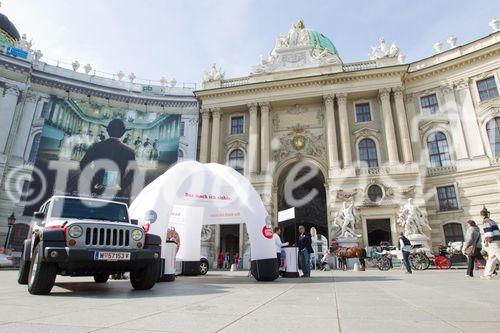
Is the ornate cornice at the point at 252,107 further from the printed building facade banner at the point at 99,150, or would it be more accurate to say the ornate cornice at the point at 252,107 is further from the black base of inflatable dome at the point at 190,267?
the black base of inflatable dome at the point at 190,267

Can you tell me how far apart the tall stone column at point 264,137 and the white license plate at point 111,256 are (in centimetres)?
2139

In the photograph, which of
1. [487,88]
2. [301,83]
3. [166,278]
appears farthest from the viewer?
[301,83]

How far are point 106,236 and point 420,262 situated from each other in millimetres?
15945

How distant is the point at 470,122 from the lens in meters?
24.8

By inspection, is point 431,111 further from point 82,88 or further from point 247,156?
point 82,88

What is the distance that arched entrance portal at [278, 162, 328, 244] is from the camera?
27219 mm

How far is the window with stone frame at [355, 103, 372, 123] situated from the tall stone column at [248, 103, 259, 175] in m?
9.28

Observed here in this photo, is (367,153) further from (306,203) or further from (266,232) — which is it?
(266,232)

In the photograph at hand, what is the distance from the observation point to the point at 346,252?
18.8 meters

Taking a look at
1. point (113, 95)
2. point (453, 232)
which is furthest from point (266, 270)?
point (113, 95)

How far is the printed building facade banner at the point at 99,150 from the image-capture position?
87.4ft

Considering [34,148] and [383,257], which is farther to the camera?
[34,148]

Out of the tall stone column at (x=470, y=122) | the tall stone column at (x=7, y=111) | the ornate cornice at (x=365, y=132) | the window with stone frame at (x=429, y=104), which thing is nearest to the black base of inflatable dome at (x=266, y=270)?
the ornate cornice at (x=365, y=132)

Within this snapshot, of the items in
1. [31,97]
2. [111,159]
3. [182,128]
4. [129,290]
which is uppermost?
[31,97]
